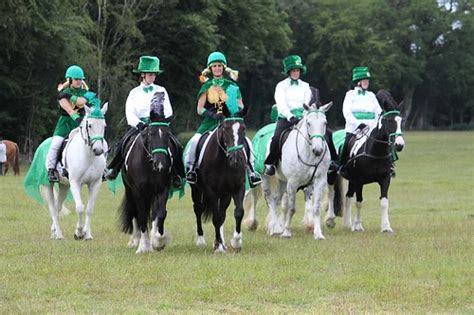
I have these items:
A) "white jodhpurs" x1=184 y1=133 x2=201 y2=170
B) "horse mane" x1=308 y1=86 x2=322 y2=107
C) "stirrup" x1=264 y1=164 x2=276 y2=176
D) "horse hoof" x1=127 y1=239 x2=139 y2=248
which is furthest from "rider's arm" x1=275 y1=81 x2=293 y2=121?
"horse hoof" x1=127 y1=239 x2=139 y2=248

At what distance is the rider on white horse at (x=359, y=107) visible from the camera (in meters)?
16.6

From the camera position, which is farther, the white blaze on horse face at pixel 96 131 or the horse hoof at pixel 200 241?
the white blaze on horse face at pixel 96 131

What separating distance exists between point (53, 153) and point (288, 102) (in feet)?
14.1

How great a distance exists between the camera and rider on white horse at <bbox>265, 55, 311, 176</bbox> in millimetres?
15656

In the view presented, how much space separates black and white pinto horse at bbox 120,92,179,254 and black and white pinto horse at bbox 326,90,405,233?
4481 mm

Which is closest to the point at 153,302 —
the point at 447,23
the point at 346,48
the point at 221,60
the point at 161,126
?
the point at 161,126

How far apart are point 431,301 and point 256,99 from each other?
8709cm

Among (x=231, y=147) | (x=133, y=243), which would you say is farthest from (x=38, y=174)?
(x=231, y=147)

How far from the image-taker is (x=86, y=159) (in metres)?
14.8

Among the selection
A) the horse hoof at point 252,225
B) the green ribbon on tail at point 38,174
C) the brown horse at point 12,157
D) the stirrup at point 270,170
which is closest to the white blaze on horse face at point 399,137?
the stirrup at point 270,170

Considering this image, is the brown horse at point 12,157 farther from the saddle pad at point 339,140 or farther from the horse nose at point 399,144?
the horse nose at point 399,144

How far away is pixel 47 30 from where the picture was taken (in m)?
39.8

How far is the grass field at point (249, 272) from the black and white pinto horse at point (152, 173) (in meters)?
0.41

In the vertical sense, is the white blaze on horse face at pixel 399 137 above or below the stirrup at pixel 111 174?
above
